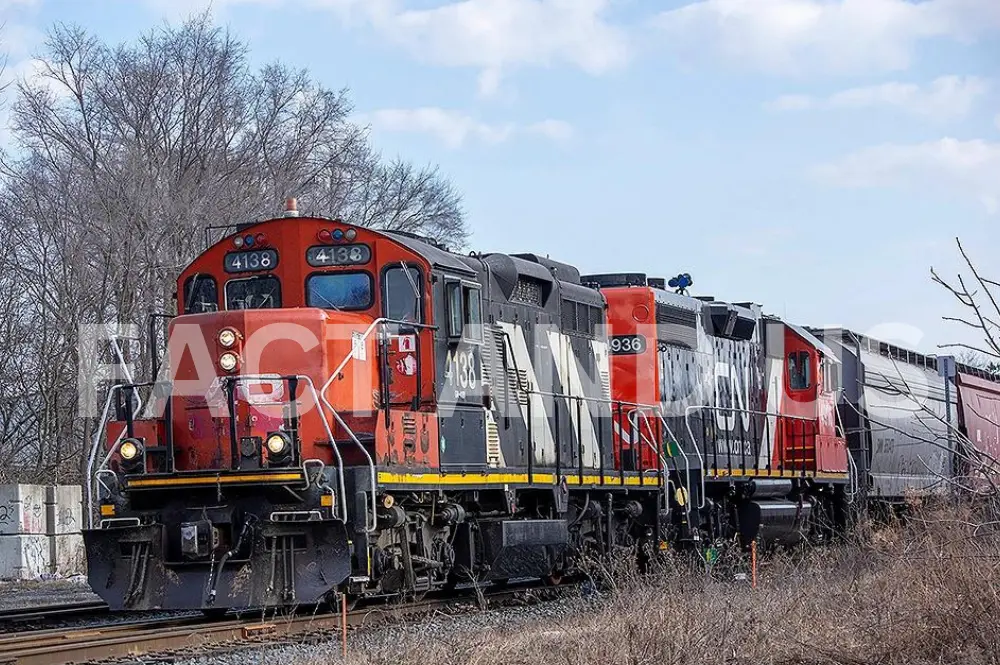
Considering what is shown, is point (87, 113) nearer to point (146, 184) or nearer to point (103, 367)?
point (146, 184)

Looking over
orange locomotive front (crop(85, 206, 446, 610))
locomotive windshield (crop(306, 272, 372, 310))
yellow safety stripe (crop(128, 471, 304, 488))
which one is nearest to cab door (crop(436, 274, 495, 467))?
orange locomotive front (crop(85, 206, 446, 610))

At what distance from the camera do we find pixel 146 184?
1005 inches

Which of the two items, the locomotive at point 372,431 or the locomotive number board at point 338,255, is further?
the locomotive number board at point 338,255

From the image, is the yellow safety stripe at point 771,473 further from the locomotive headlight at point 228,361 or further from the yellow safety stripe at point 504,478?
the locomotive headlight at point 228,361

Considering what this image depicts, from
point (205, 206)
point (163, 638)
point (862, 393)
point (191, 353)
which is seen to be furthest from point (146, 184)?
point (163, 638)

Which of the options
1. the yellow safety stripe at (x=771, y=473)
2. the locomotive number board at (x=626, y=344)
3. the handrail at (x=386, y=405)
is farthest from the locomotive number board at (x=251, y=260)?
the yellow safety stripe at (x=771, y=473)

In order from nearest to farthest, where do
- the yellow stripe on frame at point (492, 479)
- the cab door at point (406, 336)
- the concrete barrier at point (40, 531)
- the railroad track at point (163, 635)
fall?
the railroad track at point (163, 635), the yellow stripe on frame at point (492, 479), the cab door at point (406, 336), the concrete barrier at point (40, 531)

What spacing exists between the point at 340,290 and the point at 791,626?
184 inches

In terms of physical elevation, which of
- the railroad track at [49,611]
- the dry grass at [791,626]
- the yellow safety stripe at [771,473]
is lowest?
the railroad track at [49,611]

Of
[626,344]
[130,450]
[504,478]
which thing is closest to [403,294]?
[504,478]

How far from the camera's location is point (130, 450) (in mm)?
10523

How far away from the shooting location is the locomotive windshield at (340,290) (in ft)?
36.5

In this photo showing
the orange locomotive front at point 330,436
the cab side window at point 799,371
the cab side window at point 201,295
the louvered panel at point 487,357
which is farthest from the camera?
the cab side window at point 799,371

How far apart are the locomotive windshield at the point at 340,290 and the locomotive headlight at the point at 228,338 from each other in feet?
2.90
